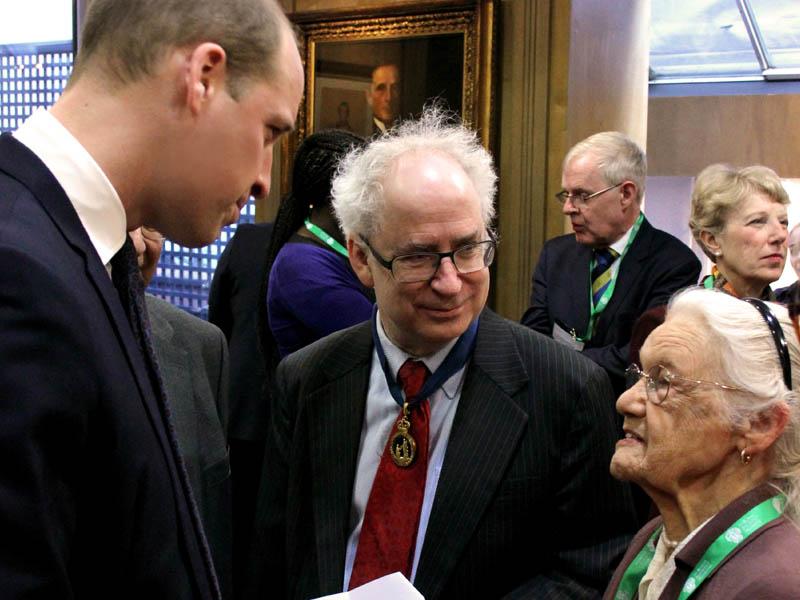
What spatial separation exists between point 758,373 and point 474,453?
2.11 feet

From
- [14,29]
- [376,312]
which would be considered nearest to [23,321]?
[376,312]

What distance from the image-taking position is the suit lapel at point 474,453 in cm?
206

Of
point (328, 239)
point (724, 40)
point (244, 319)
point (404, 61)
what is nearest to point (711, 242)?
point (328, 239)

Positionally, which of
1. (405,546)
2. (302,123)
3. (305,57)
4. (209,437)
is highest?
(305,57)

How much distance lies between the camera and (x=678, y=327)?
2.19m

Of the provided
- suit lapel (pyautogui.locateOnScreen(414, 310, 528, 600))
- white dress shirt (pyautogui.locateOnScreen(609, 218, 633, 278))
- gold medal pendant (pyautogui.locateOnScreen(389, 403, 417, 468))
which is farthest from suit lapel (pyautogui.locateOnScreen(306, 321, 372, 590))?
white dress shirt (pyautogui.locateOnScreen(609, 218, 633, 278))

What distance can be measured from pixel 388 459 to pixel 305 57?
395 cm

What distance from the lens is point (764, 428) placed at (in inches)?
79.7

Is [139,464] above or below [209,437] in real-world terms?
above

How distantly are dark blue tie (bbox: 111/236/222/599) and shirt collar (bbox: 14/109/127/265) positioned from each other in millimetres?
138

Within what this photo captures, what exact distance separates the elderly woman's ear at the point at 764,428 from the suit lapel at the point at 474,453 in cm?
47

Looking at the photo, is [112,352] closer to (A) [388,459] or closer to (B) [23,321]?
(B) [23,321]

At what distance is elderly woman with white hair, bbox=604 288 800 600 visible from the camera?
1.94 meters

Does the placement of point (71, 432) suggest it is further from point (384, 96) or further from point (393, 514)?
point (384, 96)
